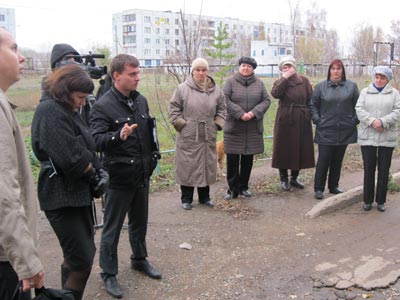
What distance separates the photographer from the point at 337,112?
6051 mm

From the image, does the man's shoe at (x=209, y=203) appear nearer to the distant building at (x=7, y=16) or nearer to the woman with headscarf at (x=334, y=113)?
the woman with headscarf at (x=334, y=113)

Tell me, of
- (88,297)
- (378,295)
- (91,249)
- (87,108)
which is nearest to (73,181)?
(91,249)

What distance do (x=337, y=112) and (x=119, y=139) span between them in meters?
3.48

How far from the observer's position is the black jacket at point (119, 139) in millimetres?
3641

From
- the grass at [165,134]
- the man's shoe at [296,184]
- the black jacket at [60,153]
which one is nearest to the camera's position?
the black jacket at [60,153]

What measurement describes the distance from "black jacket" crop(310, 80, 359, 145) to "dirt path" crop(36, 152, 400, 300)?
914 mm

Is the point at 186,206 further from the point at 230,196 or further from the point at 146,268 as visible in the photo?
the point at 146,268

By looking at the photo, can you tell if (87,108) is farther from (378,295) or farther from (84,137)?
(378,295)

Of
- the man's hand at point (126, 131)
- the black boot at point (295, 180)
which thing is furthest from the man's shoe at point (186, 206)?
the man's hand at point (126, 131)

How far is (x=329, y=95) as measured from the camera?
6.05m

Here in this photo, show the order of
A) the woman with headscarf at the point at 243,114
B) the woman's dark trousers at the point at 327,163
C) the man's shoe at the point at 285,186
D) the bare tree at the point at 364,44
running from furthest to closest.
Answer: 1. the bare tree at the point at 364,44
2. the man's shoe at the point at 285,186
3. the woman's dark trousers at the point at 327,163
4. the woman with headscarf at the point at 243,114

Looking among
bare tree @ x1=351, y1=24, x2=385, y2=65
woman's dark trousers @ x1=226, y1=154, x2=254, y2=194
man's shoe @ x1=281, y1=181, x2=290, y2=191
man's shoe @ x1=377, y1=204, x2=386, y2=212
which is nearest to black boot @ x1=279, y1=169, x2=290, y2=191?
man's shoe @ x1=281, y1=181, x2=290, y2=191

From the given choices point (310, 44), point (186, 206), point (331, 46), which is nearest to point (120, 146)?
point (186, 206)

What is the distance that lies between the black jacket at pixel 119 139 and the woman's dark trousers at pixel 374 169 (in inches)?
119
